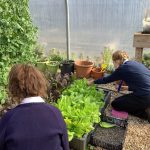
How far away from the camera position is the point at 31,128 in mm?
1834

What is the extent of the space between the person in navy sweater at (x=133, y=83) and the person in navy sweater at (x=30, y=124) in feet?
7.44

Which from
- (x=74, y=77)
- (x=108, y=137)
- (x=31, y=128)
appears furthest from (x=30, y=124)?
(x=74, y=77)

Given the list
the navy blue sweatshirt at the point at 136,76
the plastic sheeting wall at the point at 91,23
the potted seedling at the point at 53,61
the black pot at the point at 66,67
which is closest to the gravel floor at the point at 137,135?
the navy blue sweatshirt at the point at 136,76

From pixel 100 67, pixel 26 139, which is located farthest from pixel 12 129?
pixel 100 67

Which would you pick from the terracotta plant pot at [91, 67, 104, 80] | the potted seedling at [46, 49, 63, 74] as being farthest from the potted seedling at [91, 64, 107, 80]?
the potted seedling at [46, 49, 63, 74]

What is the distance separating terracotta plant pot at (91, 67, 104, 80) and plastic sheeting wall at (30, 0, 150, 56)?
690 mm

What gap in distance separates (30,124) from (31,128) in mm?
30

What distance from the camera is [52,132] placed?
1.88 meters

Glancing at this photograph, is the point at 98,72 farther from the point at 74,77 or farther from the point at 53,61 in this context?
the point at 53,61

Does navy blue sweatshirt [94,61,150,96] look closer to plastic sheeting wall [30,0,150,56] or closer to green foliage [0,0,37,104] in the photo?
green foliage [0,0,37,104]

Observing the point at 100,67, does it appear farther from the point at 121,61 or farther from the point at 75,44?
→ the point at 121,61

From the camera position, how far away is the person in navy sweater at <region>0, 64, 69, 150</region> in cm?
182

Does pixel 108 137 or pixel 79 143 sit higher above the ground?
pixel 79 143

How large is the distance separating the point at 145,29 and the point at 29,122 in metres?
4.10
